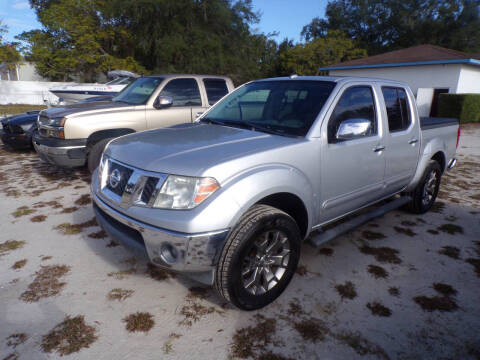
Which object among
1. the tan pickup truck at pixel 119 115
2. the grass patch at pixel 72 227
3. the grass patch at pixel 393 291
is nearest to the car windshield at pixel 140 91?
the tan pickup truck at pixel 119 115

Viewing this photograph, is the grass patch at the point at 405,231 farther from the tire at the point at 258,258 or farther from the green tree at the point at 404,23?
the green tree at the point at 404,23

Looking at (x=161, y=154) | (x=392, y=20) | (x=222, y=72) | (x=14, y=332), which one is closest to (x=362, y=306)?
(x=161, y=154)

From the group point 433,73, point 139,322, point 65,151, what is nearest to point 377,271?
point 139,322

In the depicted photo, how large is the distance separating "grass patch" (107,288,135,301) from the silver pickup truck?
0.58 metres

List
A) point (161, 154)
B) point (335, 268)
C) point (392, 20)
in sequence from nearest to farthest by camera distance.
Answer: point (161, 154) < point (335, 268) < point (392, 20)

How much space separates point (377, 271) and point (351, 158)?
1.14 m

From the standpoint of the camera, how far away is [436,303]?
8.93ft

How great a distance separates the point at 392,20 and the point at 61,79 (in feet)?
115

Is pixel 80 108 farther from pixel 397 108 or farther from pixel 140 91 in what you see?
pixel 397 108

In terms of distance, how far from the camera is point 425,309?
2645 millimetres

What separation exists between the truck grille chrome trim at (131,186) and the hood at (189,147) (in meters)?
0.06

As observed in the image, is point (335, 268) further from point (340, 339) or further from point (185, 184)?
point (185, 184)

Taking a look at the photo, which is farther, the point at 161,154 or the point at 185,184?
the point at 161,154

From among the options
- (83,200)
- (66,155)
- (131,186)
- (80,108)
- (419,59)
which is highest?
(419,59)
